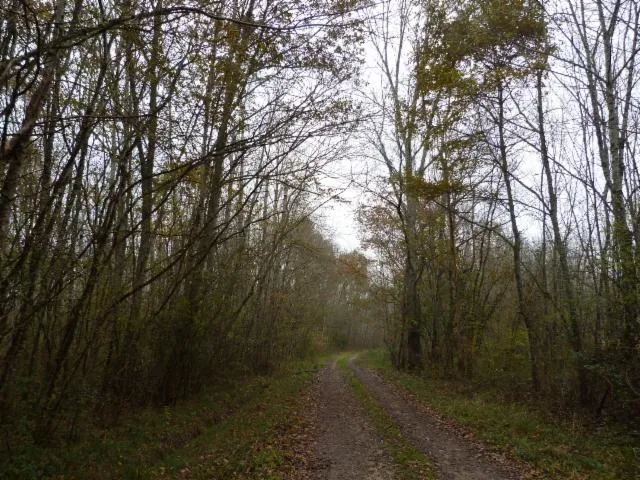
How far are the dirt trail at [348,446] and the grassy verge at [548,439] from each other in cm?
213

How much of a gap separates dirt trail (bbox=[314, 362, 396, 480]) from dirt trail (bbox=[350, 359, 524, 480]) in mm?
774

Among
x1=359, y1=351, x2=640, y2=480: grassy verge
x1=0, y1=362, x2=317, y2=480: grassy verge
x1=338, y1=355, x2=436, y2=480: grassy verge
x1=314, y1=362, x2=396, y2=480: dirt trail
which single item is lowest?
x1=0, y1=362, x2=317, y2=480: grassy verge

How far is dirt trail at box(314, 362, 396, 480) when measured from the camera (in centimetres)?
655

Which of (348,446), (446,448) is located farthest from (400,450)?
(348,446)

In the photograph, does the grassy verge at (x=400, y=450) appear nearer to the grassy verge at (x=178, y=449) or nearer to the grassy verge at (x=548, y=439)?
the grassy verge at (x=548, y=439)

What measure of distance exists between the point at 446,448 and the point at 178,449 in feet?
16.6

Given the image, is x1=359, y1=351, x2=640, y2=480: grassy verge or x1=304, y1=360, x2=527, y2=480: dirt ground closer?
x1=304, y1=360, x2=527, y2=480: dirt ground

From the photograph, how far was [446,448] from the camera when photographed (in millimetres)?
7699

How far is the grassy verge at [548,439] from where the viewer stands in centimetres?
664

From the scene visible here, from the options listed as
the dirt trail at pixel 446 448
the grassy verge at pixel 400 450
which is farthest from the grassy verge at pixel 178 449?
the dirt trail at pixel 446 448

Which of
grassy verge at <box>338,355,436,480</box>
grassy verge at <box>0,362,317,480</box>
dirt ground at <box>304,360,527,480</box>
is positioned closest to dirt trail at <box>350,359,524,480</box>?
dirt ground at <box>304,360,527,480</box>

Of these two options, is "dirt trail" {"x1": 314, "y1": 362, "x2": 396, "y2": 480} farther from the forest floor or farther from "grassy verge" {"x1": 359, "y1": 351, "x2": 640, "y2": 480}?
"grassy verge" {"x1": 359, "y1": 351, "x2": 640, "y2": 480}

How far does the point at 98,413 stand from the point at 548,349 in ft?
40.2

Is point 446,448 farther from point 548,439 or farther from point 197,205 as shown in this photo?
→ point 197,205
